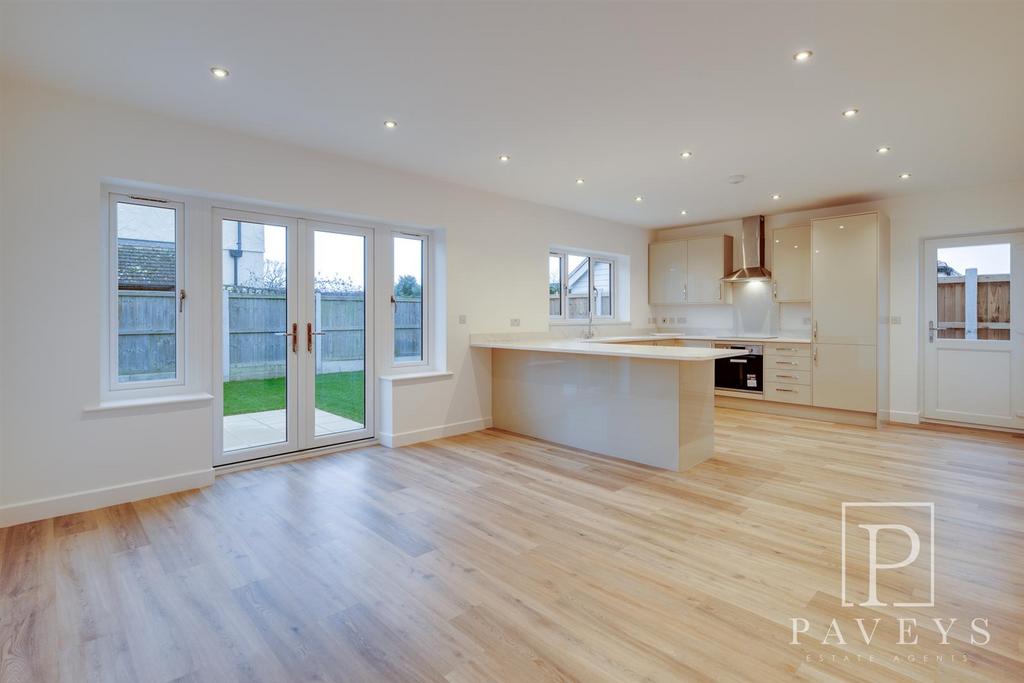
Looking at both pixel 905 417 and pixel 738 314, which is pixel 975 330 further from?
pixel 738 314

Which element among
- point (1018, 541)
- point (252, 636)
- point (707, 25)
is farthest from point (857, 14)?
point (252, 636)

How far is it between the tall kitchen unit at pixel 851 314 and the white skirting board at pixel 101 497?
6.10 meters

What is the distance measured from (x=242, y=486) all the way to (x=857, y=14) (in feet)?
14.4

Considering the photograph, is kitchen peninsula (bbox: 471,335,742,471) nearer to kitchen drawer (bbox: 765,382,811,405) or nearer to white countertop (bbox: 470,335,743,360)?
white countertop (bbox: 470,335,743,360)

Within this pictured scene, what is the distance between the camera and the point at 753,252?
639 cm

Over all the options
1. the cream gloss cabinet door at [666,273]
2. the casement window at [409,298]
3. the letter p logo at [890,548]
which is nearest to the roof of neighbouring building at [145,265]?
the casement window at [409,298]

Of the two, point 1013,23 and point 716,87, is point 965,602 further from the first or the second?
point 716,87

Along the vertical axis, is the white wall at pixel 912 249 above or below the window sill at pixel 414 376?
above

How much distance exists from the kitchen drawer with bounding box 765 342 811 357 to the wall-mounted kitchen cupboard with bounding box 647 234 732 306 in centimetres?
103

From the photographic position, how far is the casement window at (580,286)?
6.27m

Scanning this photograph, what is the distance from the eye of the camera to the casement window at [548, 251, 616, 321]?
627 cm

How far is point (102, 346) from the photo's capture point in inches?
125

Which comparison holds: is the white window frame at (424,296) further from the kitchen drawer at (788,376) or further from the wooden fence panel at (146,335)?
the kitchen drawer at (788,376)

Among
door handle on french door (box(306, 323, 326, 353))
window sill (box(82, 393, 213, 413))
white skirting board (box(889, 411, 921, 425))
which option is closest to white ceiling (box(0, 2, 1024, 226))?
door handle on french door (box(306, 323, 326, 353))
